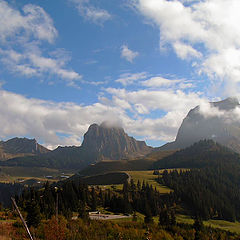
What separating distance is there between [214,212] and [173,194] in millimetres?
27547

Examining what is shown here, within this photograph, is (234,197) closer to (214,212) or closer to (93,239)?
(214,212)

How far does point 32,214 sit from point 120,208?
74.0m

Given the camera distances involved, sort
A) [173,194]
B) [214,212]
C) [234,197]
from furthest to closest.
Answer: [234,197] → [173,194] → [214,212]

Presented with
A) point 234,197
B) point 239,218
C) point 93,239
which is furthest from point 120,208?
point 234,197

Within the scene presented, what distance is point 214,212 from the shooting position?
154625mm

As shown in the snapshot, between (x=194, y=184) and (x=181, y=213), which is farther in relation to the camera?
(x=194, y=184)

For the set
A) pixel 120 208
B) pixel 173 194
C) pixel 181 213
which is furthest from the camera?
pixel 173 194

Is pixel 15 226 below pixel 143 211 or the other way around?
the other way around

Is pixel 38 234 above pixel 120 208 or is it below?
above

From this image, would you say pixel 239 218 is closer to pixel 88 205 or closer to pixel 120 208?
pixel 120 208

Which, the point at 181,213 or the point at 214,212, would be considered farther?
the point at 214,212

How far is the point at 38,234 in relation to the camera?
1005 inches

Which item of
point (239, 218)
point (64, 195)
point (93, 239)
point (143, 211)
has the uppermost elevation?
point (93, 239)

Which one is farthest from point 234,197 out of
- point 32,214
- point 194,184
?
point 32,214
